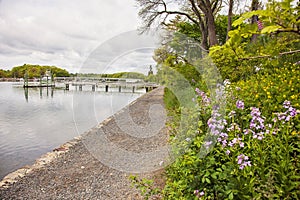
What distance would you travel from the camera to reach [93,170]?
356 centimetres

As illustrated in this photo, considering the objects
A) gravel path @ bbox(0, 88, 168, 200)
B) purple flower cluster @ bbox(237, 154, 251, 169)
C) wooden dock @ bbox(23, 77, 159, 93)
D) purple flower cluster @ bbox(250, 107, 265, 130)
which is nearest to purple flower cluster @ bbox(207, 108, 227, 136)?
purple flower cluster @ bbox(250, 107, 265, 130)

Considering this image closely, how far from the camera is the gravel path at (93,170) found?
289cm

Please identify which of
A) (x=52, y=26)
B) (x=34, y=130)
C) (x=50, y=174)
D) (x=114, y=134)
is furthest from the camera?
(x=52, y=26)

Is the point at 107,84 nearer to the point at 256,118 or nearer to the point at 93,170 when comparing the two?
the point at 93,170

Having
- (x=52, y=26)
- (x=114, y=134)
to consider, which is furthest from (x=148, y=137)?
(x=52, y=26)

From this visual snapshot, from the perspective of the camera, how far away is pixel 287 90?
8.99 feet

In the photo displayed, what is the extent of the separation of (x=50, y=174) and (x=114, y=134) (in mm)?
2398

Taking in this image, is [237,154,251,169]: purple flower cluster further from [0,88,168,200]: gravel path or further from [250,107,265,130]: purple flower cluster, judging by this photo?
[0,88,168,200]: gravel path

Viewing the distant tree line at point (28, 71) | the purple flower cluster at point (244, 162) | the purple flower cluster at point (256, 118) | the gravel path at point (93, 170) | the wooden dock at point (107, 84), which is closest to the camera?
the purple flower cluster at point (244, 162)

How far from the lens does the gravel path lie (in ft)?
9.48

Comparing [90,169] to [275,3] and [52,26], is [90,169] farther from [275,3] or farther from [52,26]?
[52,26]

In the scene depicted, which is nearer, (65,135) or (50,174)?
(50,174)

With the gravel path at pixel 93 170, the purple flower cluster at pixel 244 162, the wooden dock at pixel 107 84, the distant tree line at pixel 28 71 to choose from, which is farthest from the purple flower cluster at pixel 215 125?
the distant tree line at pixel 28 71

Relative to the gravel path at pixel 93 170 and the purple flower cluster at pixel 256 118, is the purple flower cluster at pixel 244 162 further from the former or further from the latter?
the gravel path at pixel 93 170
